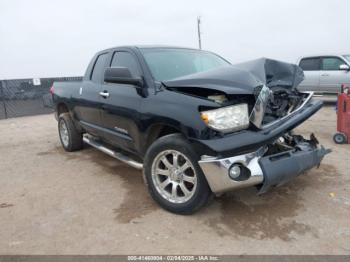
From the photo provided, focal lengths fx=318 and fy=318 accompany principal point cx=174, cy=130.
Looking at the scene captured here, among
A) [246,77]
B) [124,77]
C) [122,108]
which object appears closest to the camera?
[246,77]

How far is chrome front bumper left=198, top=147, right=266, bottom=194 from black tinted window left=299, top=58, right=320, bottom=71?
1030 cm

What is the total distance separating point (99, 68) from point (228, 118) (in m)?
2.69

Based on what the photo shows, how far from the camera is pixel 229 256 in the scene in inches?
101

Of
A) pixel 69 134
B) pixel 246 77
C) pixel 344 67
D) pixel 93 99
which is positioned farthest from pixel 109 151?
pixel 344 67

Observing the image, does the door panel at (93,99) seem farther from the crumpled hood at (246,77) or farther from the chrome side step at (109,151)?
the crumpled hood at (246,77)

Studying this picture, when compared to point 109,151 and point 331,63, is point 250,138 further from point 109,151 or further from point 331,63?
point 331,63

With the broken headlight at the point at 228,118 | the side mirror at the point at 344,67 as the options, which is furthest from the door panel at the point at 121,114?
the side mirror at the point at 344,67

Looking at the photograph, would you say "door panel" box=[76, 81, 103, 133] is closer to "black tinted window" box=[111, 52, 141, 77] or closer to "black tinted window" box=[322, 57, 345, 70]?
"black tinted window" box=[111, 52, 141, 77]

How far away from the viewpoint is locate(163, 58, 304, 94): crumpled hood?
9.86ft

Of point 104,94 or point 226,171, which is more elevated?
point 104,94

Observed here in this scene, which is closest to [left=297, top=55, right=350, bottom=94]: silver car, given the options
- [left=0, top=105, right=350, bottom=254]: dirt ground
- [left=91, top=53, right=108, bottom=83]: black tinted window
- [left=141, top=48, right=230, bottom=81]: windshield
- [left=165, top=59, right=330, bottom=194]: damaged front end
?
[left=0, top=105, right=350, bottom=254]: dirt ground

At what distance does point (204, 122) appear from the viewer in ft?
9.39

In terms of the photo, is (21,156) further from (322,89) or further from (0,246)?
(322,89)

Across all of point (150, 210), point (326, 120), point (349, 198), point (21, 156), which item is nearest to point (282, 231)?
point (349, 198)
